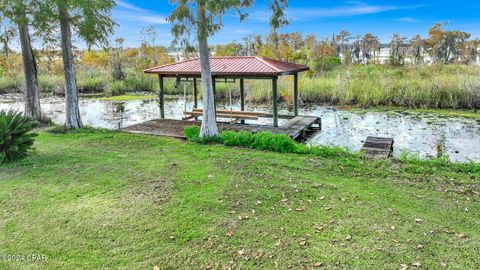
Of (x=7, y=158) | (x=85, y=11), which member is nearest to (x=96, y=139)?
(x=7, y=158)

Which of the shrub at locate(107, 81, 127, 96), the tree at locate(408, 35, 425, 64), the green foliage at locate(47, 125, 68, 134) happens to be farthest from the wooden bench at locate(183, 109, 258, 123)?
the tree at locate(408, 35, 425, 64)

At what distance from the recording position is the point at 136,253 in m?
3.93

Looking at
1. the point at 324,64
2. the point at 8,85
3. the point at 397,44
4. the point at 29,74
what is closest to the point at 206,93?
the point at 29,74

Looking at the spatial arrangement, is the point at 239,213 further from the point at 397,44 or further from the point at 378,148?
the point at 397,44

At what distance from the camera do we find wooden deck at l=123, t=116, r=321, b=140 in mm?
10526

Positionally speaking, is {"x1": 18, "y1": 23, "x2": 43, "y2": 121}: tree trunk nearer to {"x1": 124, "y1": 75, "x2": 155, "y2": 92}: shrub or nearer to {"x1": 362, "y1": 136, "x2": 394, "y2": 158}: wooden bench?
{"x1": 362, "y1": 136, "x2": 394, "y2": 158}: wooden bench

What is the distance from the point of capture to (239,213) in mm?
4840

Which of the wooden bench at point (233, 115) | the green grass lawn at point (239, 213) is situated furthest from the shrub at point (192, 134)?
the wooden bench at point (233, 115)

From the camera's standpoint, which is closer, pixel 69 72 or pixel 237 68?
pixel 69 72

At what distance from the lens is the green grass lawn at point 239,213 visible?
3.82 metres

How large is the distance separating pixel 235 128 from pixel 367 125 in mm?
4538

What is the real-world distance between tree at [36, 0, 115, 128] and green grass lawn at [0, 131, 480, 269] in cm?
368

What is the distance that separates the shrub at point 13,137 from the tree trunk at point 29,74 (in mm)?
4284

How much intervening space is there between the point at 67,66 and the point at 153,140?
3.61 m
